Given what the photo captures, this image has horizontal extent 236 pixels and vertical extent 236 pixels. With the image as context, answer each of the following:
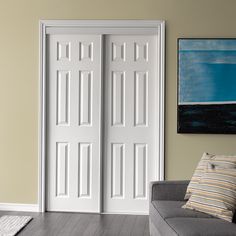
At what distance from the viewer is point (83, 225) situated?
4230 millimetres

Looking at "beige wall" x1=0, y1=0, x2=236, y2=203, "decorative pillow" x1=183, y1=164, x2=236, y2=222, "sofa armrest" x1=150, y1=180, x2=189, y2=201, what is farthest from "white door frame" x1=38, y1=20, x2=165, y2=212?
"decorative pillow" x1=183, y1=164, x2=236, y2=222

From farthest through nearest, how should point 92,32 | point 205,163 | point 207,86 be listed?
point 92,32, point 207,86, point 205,163

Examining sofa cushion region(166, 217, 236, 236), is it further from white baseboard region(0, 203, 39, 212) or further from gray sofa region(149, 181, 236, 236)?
white baseboard region(0, 203, 39, 212)

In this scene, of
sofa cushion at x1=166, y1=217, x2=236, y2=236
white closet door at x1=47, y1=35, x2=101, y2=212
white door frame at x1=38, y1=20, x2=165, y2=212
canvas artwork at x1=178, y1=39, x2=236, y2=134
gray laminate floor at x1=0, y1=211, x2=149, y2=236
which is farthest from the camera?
white closet door at x1=47, y1=35, x2=101, y2=212

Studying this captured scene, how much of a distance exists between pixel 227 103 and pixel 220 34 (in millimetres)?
717

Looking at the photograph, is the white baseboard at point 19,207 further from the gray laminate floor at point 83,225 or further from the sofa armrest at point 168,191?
the sofa armrest at point 168,191

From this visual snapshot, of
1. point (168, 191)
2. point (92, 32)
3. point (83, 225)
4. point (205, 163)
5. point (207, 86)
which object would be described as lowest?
point (83, 225)

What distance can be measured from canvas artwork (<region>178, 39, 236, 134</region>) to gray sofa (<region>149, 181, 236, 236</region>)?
104 cm

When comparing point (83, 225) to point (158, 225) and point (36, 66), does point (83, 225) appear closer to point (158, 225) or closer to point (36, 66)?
point (158, 225)

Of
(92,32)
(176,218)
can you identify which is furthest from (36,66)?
(176,218)

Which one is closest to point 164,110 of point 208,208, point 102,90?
point 102,90

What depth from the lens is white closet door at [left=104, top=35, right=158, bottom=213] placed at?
4.67 m

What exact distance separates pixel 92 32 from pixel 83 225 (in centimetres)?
199

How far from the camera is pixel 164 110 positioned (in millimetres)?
4598
